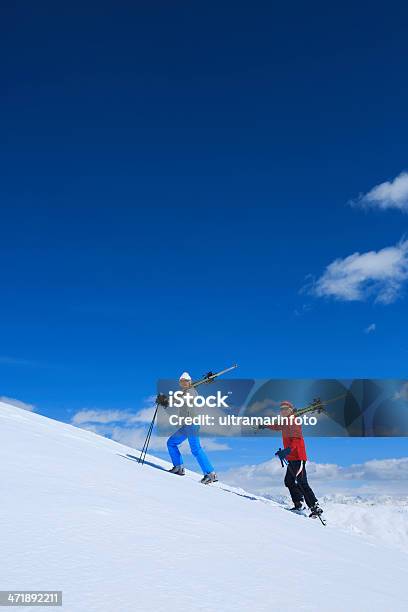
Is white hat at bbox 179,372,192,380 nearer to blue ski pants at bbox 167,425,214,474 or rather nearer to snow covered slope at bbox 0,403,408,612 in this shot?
blue ski pants at bbox 167,425,214,474

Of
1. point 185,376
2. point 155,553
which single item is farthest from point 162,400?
point 155,553

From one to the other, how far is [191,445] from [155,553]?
7.90 meters

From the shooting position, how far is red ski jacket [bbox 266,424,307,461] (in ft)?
40.5

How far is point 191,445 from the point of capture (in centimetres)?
1214

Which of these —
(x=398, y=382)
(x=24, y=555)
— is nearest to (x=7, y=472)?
(x=24, y=555)

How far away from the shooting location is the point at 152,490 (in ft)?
25.3

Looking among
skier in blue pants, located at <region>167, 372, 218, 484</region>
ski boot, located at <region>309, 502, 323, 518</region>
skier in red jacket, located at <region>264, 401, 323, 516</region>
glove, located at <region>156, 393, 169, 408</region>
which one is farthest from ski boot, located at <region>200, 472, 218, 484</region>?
ski boot, located at <region>309, 502, 323, 518</region>

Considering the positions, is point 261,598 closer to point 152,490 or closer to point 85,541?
point 85,541

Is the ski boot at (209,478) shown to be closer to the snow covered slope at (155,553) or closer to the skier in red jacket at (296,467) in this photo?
the skier in red jacket at (296,467)

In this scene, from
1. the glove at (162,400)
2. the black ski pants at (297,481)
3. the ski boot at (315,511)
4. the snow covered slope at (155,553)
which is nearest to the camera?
the snow covered slope at (155,553)

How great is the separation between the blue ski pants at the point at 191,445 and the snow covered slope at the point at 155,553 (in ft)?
13.9

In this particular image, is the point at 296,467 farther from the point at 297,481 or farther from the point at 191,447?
the point at 191,447

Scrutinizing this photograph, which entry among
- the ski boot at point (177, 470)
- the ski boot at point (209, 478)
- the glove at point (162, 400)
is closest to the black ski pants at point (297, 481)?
the ski boot at point (209, 478)

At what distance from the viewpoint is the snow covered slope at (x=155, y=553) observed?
3467mm
